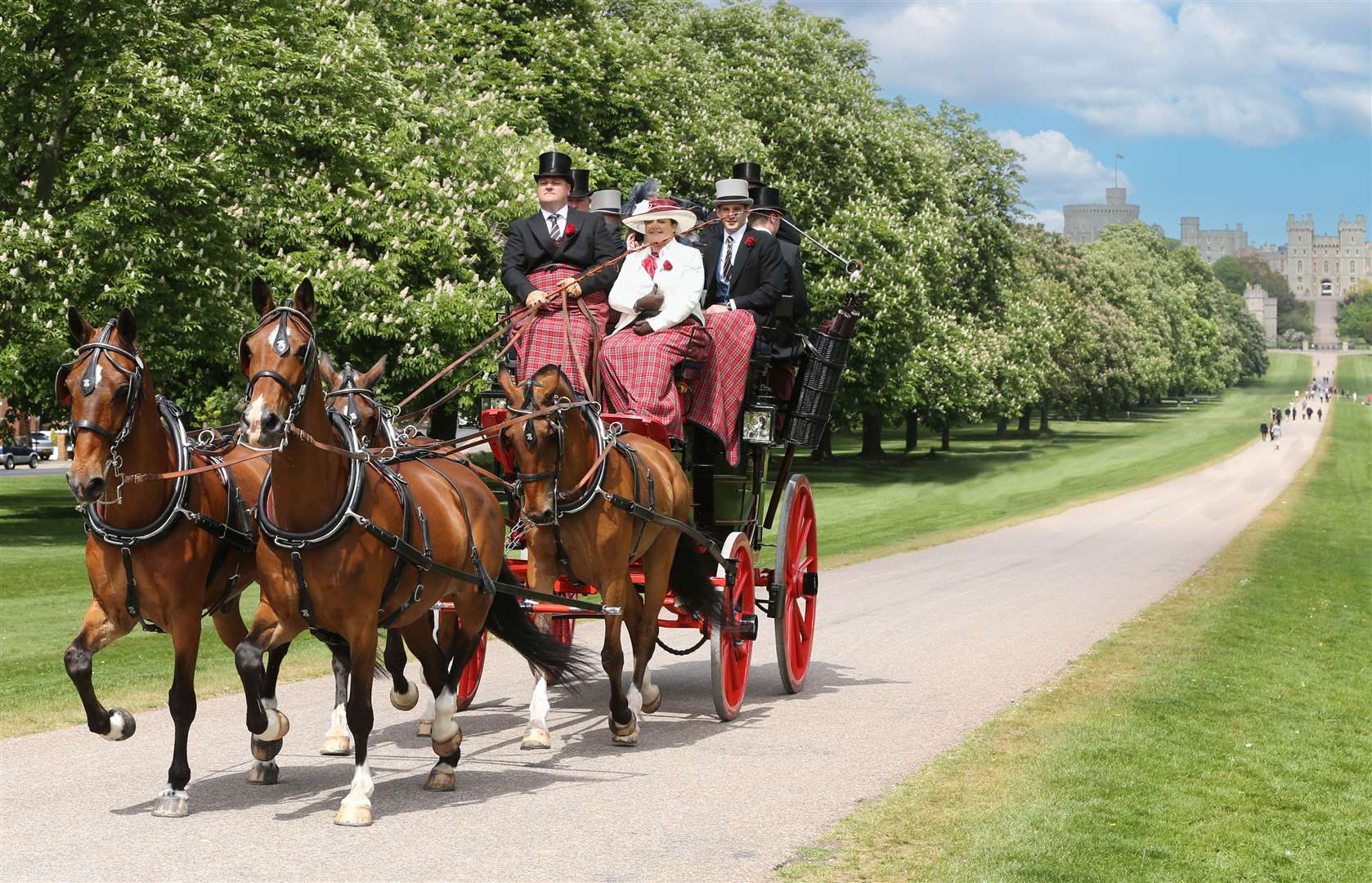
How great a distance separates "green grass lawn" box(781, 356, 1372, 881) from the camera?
7.03m

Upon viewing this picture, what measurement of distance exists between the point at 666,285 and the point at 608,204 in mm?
1611

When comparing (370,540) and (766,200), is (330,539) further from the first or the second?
(766,200)

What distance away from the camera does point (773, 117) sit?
44250 mm

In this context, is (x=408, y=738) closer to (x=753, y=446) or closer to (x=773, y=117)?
(x=753, y=446)

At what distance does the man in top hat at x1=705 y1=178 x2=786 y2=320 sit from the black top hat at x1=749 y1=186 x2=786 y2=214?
656 mm

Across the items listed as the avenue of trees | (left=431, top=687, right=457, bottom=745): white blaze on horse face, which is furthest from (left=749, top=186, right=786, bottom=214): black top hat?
the avenue of trees

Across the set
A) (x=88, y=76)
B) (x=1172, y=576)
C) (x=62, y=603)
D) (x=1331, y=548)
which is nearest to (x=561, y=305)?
(x=62, y=603)

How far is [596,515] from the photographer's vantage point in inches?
372

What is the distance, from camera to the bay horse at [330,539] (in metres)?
6.96

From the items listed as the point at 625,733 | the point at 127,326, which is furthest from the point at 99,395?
the point at 625,733

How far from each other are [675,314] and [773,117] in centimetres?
3496

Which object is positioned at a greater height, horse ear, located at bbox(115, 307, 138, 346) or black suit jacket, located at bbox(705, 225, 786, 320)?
black suit jacket, located at bbox(705, 225, 786, 320)

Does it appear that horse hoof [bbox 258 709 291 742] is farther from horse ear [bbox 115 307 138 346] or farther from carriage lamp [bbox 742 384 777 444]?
carriage lamp [bbox 742 384 777 444]

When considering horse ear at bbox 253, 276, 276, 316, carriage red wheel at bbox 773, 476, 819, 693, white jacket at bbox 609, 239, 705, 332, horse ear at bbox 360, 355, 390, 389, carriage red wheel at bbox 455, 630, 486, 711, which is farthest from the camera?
carriage red wheel at bbox 773, 476, 819, 693
